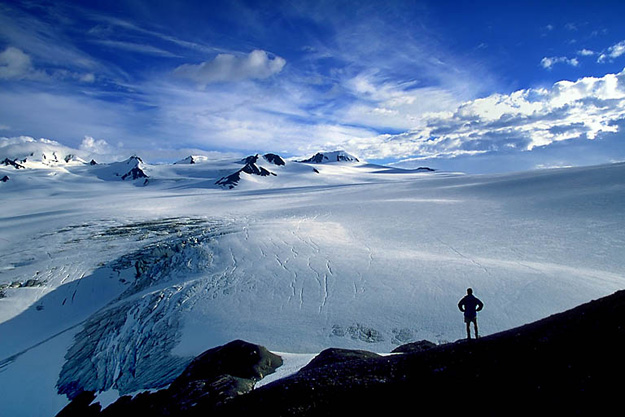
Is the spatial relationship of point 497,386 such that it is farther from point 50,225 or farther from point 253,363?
point 50,225

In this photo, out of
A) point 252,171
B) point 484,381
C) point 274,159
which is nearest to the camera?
point 484,381

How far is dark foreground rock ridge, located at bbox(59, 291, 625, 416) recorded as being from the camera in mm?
4836

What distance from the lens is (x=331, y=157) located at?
185500 millimetres

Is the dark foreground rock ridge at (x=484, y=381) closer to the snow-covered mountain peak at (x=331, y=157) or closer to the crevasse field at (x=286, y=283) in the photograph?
the crevasse field at (x=286, y=283)

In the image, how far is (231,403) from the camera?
19.9 ft

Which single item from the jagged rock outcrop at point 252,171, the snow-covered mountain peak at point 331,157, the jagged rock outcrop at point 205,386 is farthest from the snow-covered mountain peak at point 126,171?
the jagged rock outcrop at point 205,386

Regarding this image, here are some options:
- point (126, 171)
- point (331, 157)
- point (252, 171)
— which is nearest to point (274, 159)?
point (252, 171)

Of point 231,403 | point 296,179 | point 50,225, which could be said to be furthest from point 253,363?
point 296,179

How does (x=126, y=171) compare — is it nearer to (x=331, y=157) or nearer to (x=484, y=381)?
(x=331, y=157)

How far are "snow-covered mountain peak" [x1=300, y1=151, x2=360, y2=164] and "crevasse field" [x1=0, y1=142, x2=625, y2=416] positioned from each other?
5988 inches

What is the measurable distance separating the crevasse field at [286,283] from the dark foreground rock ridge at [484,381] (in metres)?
3.75

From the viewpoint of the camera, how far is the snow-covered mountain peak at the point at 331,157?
593 feet

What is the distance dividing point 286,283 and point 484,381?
449 inches

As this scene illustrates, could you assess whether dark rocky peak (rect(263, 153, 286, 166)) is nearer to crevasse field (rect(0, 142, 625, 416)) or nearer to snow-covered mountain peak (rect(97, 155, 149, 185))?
snow-covered mountain peak (rect(97, 155, 149, 185))
